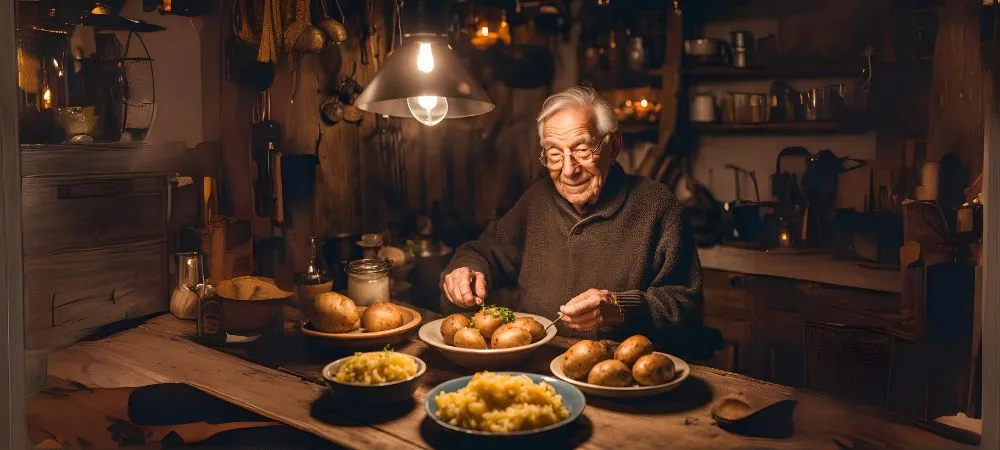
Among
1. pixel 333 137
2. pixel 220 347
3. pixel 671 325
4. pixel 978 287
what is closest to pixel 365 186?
pixel 333 137

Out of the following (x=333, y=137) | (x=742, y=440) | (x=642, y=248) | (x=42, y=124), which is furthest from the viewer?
(x=333, y=137)

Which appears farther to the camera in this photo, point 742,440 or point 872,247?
point 872,247

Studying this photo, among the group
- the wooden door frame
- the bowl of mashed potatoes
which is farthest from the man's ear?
the wooden door frame

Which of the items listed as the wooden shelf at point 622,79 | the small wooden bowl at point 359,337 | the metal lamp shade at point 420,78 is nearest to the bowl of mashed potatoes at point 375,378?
the small wooden bowl at point 359,337

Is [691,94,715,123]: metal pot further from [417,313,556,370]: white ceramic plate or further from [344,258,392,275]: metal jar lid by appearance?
[344,258,392,275]: metal jar lid

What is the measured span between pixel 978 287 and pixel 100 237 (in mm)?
2504

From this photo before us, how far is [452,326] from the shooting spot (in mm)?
2141

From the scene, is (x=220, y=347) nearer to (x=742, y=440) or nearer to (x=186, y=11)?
(x=186, y=11)

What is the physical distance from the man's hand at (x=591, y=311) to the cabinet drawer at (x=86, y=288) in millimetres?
1251

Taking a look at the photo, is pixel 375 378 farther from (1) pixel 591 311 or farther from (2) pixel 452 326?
(1) pixel 591 311

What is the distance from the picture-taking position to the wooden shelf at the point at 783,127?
218cm

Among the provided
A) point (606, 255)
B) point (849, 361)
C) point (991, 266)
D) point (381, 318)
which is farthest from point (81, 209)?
point (991, 266)

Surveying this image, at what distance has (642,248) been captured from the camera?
8.13 feet

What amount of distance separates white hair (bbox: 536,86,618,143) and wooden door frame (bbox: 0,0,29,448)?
5.29ft
